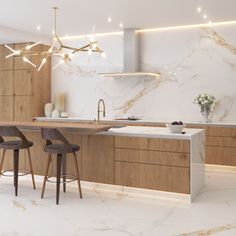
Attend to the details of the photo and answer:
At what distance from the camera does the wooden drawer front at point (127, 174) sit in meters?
4.55

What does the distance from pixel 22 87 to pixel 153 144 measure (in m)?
4.10

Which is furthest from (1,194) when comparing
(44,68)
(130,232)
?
(44,68)

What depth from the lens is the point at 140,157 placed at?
14.9ft

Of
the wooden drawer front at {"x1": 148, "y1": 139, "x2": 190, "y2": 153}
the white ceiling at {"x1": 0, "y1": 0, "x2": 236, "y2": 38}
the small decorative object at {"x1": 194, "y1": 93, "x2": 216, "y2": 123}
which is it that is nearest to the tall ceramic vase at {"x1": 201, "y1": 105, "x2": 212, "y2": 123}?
the small decorative object at {"x1": 194, "y1": 93, "x2": 216, "y2": 123}

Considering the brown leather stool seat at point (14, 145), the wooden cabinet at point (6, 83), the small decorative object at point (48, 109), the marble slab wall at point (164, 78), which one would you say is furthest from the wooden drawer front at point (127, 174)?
the wooden cabinet at point (6, 83)

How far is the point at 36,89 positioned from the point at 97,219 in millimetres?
4464

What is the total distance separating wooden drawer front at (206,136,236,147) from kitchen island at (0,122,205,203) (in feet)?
3.95

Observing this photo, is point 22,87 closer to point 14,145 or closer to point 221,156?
point 14,145

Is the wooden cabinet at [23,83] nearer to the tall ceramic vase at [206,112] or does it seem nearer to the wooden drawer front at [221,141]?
the tall ceramic vase at [206,112]

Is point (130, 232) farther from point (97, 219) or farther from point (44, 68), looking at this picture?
point (44, 68)

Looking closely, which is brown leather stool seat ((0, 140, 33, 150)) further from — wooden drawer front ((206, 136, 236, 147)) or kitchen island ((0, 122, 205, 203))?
wooden drawer front ((206, 136, 236, 147))

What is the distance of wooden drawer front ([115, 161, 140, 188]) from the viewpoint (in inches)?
179

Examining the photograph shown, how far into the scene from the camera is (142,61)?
277 inches

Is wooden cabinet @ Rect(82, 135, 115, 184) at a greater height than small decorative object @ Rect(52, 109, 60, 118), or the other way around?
small decorative object @ Rect(52, 109, 60, 118)
